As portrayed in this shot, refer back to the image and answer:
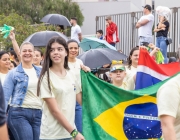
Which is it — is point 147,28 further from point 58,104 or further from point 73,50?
point 58,104

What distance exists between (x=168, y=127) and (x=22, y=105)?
12.4 ft

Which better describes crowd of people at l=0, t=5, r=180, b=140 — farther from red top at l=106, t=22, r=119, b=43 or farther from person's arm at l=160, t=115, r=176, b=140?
red top at l=106, t=22, r=119, b=43

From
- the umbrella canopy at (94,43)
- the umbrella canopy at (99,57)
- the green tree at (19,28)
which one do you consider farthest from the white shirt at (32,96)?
the green tree at (19,28)

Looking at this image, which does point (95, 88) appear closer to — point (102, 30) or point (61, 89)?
point (61, 89)

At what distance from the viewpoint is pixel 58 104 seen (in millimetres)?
6223

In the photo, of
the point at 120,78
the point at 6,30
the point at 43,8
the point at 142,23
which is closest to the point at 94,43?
the point at 142,23

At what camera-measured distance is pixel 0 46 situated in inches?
669

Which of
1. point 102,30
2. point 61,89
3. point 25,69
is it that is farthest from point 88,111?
point 102,30

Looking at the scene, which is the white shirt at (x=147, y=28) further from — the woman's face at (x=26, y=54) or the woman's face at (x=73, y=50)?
the woman's face at (x=26, y=54)

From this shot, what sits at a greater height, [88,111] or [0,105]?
[0,105]

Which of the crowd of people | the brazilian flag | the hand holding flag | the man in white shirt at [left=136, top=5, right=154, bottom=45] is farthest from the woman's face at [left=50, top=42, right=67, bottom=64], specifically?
the man in white shirt at [left=136, top=5, right=154, bottom=45]

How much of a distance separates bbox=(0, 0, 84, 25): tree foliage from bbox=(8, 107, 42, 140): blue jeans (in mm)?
22809

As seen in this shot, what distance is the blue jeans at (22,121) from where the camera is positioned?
748 cm

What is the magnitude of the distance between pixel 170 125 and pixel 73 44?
17.4 ft
